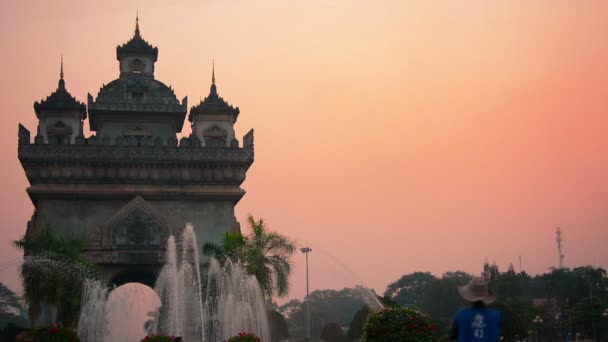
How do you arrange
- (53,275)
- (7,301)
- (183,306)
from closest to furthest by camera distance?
(53,275)
(183,306)
(7,301)

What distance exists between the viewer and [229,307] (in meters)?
39.4

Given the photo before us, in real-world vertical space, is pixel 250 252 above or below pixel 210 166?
below

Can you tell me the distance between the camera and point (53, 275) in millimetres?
38562

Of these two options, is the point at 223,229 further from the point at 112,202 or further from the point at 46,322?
the point at 46,322

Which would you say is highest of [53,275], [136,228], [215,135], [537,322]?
[215,135]

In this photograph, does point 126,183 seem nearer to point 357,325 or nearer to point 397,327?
point 357,325

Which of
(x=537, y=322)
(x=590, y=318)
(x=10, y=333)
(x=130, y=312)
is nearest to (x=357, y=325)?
(x=130, y=312)

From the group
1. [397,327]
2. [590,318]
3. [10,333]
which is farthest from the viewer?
[590,318]

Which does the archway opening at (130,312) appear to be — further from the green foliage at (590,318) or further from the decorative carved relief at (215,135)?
the green foliage at (590,318)

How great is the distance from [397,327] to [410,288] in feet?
361

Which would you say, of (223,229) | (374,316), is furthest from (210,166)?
(374,316)

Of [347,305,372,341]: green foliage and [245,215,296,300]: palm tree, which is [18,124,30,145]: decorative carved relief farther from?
[347,305,372,341]: green foliage

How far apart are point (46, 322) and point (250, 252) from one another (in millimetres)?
10710

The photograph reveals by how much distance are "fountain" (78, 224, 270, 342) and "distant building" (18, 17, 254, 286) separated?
2.11 m
